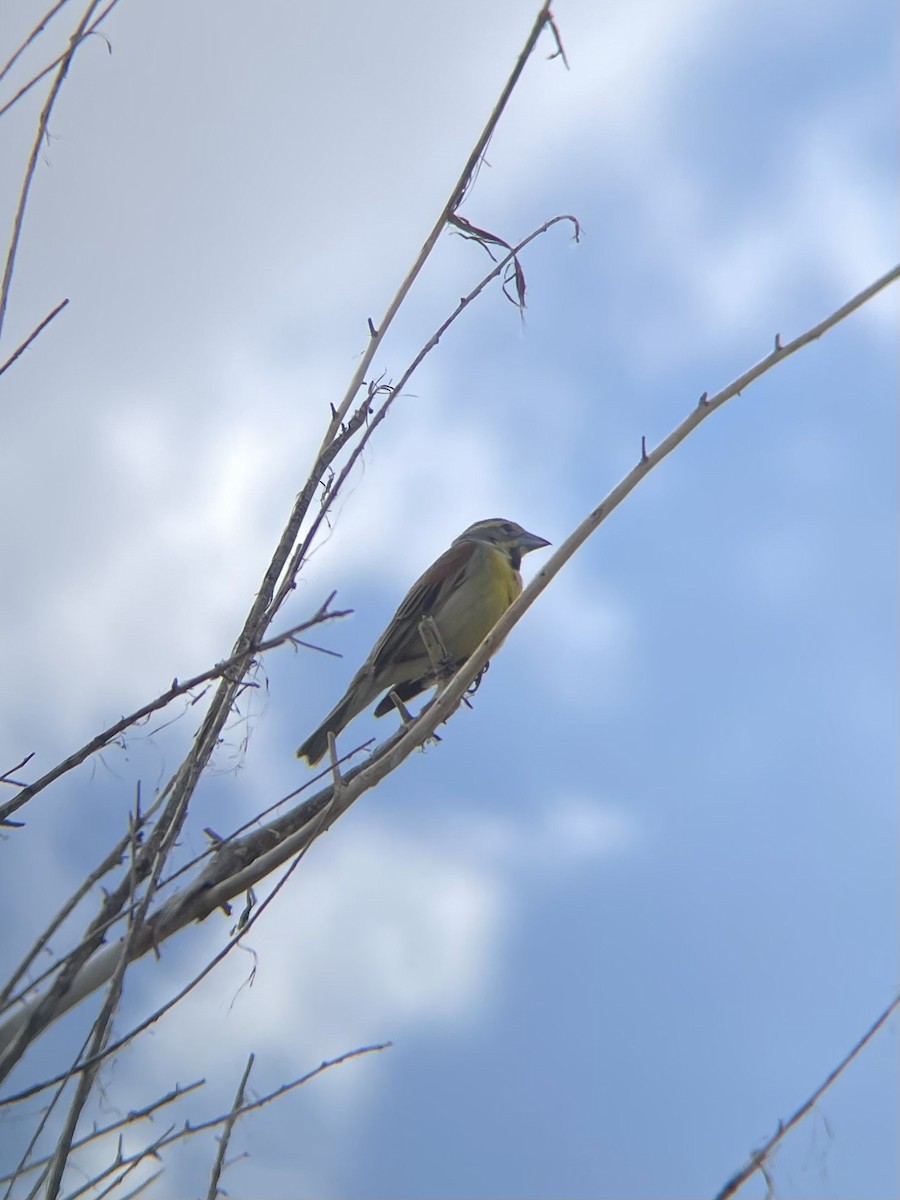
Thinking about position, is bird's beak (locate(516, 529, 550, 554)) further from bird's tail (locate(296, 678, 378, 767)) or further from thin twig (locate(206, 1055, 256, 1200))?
thin twig (locate(206, 1055, 256, 1200))

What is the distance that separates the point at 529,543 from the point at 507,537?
132 millimetres

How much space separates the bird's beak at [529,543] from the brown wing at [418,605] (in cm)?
38

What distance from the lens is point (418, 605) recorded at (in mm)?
6293

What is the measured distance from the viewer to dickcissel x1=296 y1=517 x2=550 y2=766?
598 cm

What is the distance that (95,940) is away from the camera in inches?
88.8

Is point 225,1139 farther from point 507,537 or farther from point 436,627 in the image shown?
point 507,537

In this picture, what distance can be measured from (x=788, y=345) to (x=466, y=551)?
4.17 metres

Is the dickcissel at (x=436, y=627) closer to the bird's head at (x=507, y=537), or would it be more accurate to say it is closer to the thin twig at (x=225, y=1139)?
the bird's head at (x=507, y=537)

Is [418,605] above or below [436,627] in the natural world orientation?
above

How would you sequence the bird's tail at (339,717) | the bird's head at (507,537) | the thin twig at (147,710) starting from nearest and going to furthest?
1. the thin twig at (147,710)
2. the bird's tail at (339,717)
3. the bird's head at (507,537)

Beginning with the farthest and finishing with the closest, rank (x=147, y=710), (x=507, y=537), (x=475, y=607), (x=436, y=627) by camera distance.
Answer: (x=507, y=537) < (x=475, y=607) < (x=436, y=627) < (x=147, y=710)

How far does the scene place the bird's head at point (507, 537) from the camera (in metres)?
6.98

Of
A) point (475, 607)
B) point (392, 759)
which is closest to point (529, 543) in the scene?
point (475, 607)

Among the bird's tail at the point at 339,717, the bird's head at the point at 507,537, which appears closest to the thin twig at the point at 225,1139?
the bird's tail at the point at 339,717
